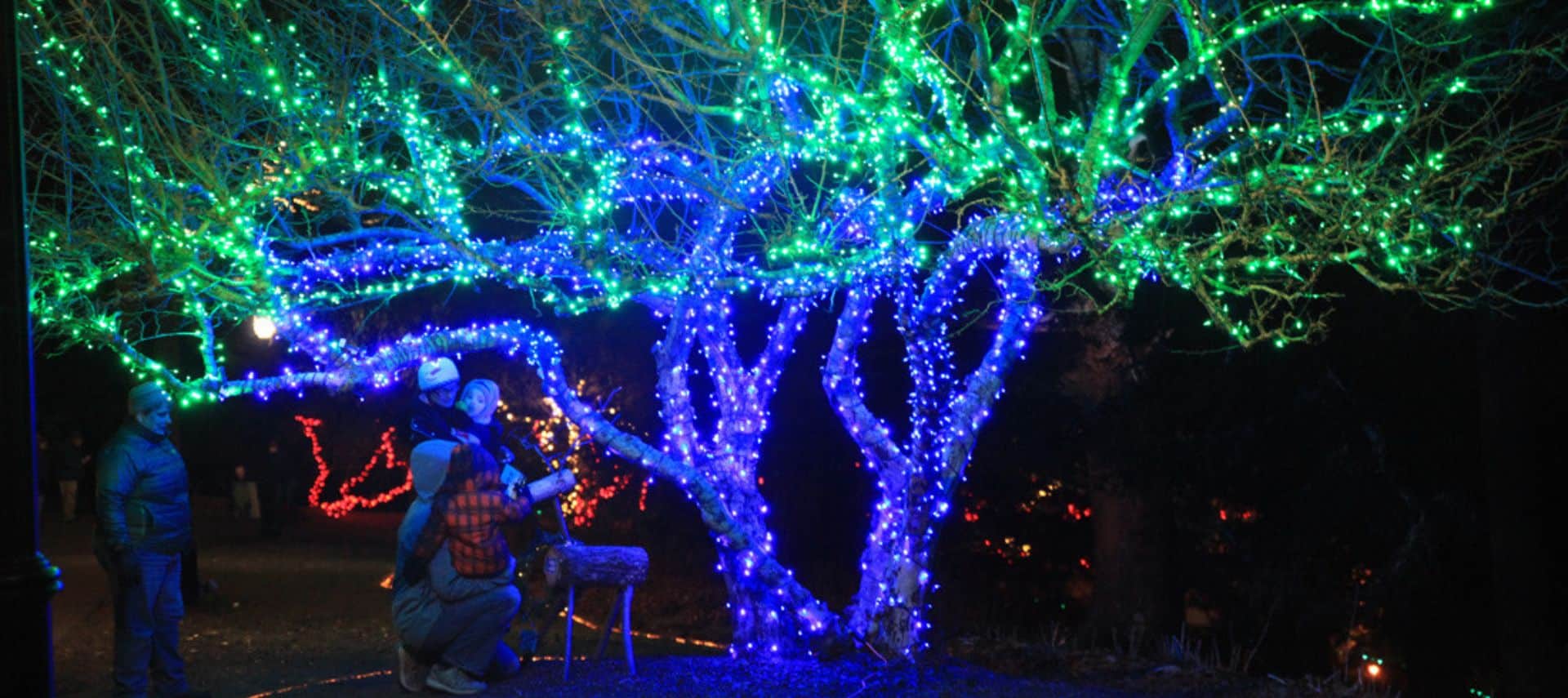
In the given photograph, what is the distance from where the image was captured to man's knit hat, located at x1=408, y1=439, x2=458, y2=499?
7227 mm

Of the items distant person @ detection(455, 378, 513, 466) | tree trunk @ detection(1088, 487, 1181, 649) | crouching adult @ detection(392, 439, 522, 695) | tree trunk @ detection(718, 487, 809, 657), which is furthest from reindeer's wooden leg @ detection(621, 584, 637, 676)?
tree trunk @ detection(1088, 487, 1181, 649)

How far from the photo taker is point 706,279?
817 centimetres

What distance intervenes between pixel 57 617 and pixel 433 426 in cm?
608

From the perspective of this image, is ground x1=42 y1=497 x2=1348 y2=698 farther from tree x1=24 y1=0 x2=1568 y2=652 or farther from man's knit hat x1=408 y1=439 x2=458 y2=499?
man's knit hat x1=408 y1=439 x2=458 y2=499

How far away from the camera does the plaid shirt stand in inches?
280

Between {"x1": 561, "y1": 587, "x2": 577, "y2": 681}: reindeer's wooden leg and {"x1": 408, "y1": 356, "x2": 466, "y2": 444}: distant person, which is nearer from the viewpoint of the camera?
{"x1": 561, "y1": 587, "x2": 577, "y2": 681}: reindeer's wooden leg

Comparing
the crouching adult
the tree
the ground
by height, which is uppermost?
the tree

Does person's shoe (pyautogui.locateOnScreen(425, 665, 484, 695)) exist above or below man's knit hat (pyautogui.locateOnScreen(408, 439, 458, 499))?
below

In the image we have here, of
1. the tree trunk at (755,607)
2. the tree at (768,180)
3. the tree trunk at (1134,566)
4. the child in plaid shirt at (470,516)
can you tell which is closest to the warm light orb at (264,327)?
the tree at (768,180)

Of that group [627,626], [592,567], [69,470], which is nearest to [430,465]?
[592,567]

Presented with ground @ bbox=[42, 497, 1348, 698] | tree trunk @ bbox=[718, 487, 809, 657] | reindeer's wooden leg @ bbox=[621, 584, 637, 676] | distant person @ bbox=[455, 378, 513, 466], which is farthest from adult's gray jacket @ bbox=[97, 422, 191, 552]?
tree trunk @ bbox=[718, 487, 809, 657]

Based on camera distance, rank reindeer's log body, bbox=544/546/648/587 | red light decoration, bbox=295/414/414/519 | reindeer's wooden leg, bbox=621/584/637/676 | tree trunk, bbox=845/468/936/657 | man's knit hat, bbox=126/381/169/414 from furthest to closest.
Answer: red light decoration, bbox=295/414/414/519 → tree trunk, bbox=845/468/936/657 → reindeer's wooden leg, bbox=621/584/637/676 → reindeer's log body, bbox=544/546/648/587 → man's knit hat, bbox=126/381/169/414

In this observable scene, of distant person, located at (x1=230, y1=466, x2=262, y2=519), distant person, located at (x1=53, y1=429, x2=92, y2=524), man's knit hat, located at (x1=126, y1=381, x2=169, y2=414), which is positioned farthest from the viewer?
distant person, located at (x1=230, y1=466, x2=262, y2=519)

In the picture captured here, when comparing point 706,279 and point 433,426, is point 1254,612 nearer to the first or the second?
point 706,279
